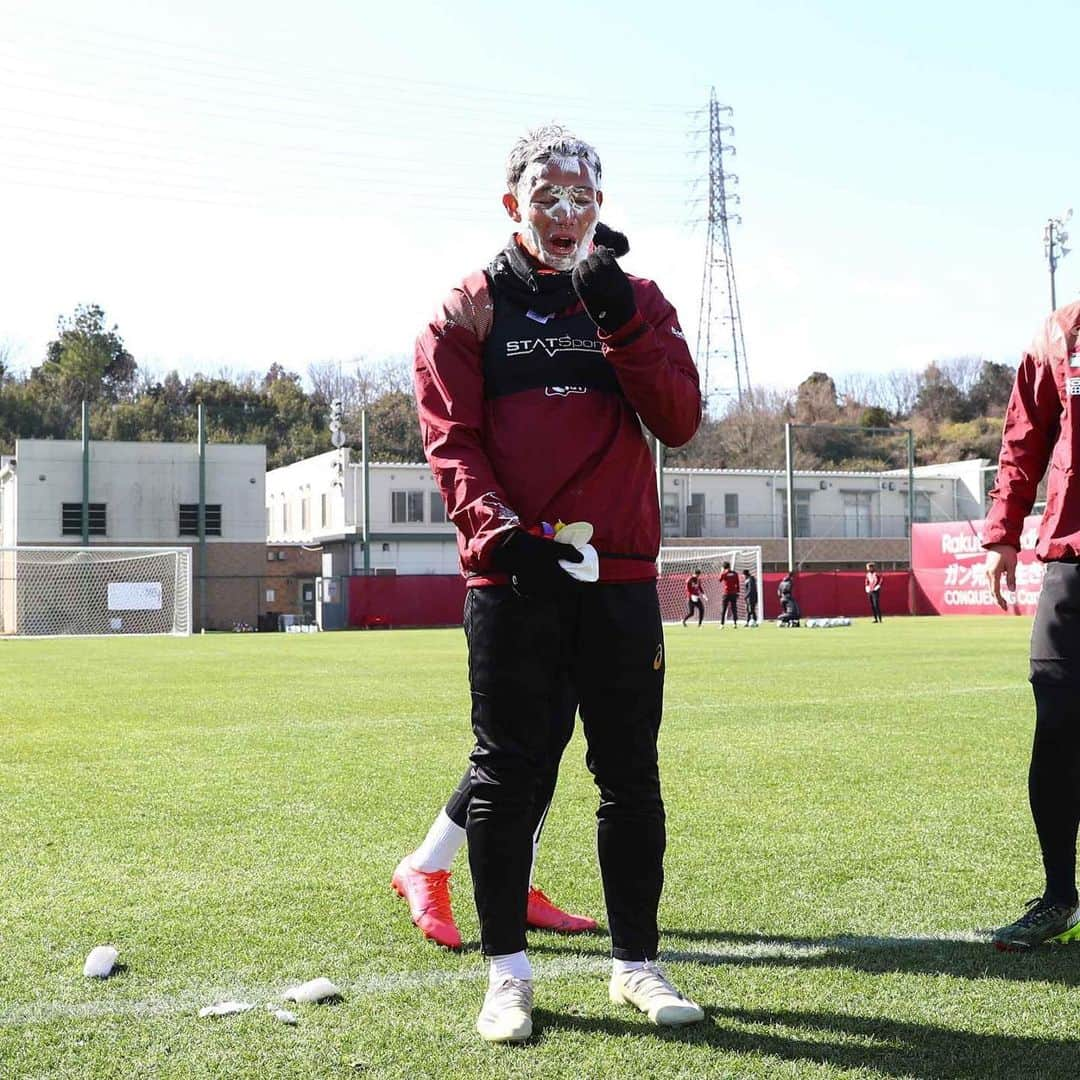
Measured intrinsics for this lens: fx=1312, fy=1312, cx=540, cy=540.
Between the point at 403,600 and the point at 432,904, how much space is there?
3770cm

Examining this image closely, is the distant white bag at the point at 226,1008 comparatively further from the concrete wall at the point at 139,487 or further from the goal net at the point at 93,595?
the concrete wall at the point at 139,487

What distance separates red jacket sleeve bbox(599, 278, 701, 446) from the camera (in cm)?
297

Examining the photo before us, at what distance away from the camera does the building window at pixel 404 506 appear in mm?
56500

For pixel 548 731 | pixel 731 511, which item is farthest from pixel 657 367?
pixel 731 511

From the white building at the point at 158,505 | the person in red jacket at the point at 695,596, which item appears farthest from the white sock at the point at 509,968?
the white building at the point at 158,505

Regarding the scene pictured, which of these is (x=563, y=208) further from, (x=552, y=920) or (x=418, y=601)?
(x=418, y=601)

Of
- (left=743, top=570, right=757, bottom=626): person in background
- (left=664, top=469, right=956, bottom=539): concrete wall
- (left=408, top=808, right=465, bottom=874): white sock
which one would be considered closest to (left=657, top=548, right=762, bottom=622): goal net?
(left=743, top=570, right=757, bottom=626): person in background

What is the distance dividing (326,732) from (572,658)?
20.1ft

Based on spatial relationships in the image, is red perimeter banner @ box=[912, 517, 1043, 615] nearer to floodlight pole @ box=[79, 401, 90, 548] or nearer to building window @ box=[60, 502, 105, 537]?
building window @ box=[60, 502, 105, 537]

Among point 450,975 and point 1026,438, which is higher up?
point 1026,438

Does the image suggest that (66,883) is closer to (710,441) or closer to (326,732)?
(326,732)

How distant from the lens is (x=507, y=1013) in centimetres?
288

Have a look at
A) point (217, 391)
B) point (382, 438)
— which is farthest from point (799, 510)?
point (217, 391)

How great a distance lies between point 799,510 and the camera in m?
62.6
